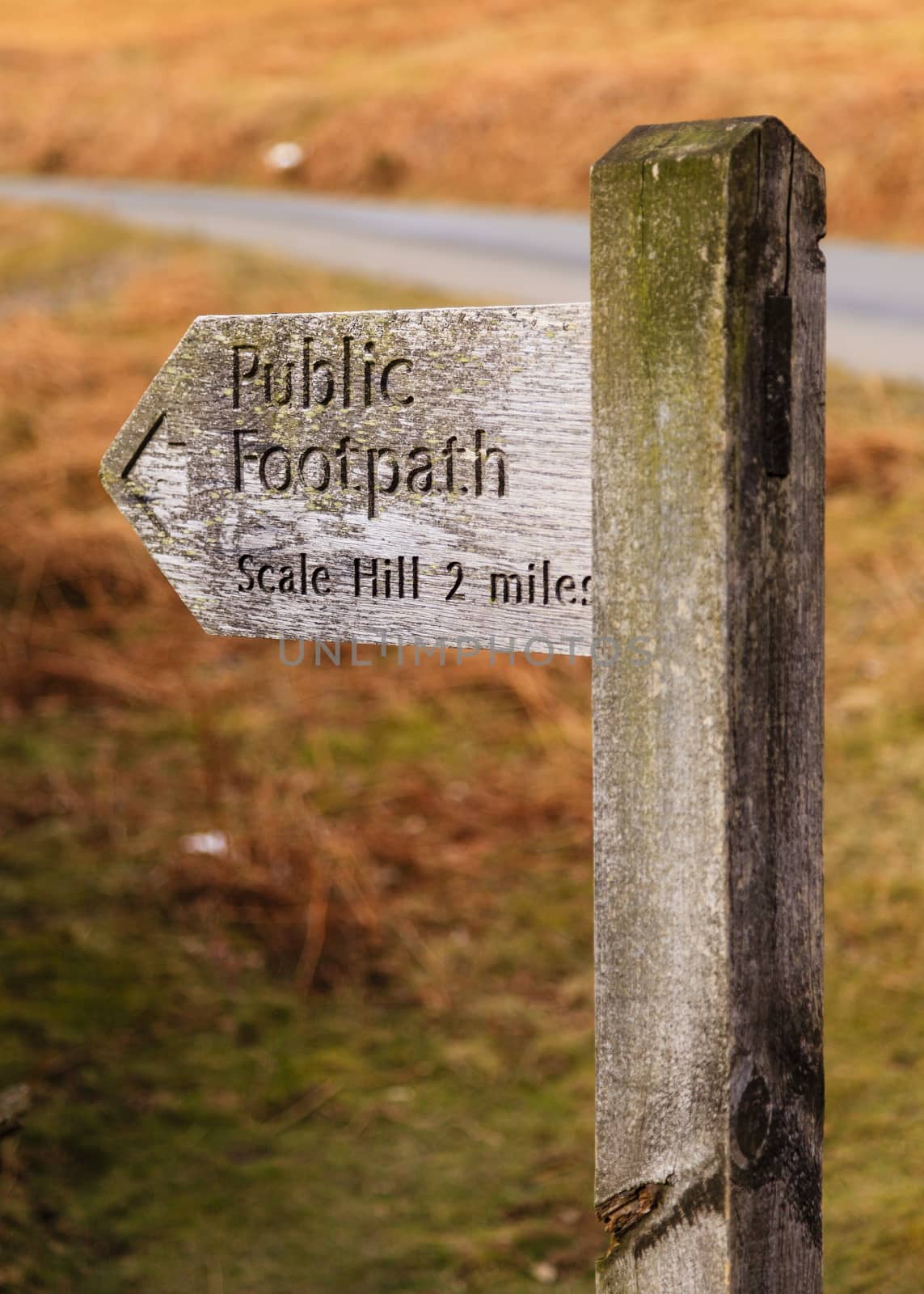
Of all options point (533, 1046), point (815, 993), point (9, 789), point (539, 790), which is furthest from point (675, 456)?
point (9, 789)

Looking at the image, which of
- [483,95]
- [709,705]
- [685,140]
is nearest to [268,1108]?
[709,705]

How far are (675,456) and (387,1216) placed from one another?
2023 millimetres

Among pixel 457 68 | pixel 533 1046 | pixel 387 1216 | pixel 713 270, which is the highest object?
pixel 457 68

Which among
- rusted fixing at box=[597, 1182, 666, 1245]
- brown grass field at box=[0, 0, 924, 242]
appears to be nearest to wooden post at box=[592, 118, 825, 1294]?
rusted fixing at box=[597, 1182, 666, 1245]

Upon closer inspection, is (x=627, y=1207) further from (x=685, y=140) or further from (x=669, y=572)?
(x=685, y=140)

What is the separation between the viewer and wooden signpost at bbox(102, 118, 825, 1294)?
111cm

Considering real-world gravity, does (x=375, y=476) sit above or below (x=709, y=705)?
above

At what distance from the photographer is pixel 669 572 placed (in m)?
1.14

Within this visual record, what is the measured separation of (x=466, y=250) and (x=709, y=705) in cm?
991

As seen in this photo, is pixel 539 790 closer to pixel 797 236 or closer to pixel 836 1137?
→ pixel 836 1137

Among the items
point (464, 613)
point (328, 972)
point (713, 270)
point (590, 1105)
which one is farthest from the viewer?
point (328, 972)

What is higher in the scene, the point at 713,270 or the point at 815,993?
the point at 713,270

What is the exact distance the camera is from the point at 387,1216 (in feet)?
8.71

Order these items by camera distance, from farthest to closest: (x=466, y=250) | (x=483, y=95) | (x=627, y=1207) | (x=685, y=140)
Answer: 1. (x=483, y=95)
2. (x=466, y=250)
3. (x=627, y=1207)
4. (x=685, y=140)
